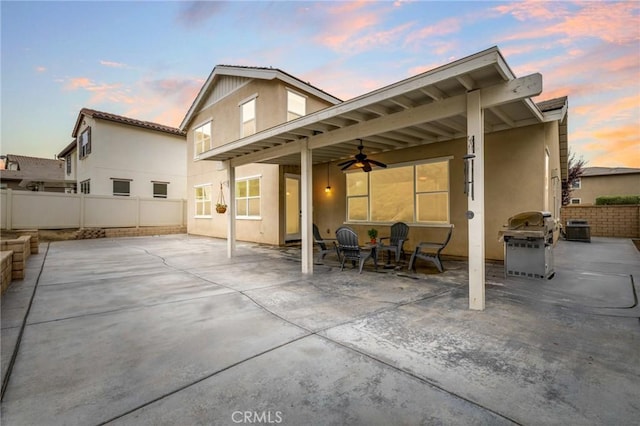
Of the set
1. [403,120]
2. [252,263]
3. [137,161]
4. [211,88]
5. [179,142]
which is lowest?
[252,263]

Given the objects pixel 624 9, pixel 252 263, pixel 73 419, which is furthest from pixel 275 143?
pixel 624 9

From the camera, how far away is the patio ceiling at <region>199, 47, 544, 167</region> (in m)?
3.48

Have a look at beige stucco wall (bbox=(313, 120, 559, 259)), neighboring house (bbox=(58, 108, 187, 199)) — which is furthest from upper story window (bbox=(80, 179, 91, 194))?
beige stucco wall (bbox=(313, 120, 559, 259))

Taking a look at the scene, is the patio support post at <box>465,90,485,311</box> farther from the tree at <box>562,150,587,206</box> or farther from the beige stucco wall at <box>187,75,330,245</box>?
the tree at <box>562,150,587,206</box>

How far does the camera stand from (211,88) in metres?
13.3

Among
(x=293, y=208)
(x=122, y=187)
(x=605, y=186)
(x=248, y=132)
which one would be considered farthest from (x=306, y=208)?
(x=605, y=186)

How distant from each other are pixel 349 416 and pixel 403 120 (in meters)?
4.14

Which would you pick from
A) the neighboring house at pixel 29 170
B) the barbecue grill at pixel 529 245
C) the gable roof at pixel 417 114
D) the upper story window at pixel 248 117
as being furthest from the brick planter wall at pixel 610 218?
the neighboring house at pixel 29 170

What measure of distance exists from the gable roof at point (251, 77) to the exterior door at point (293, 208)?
346cm

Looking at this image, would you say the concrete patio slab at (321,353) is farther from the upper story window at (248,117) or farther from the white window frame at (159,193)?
the white window frame at (159,193)

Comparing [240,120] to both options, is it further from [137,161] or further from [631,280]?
[631,280]

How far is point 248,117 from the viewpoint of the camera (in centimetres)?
1134

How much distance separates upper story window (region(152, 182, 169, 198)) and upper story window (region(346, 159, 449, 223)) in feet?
44.2

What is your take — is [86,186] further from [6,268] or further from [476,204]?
[476,204]
